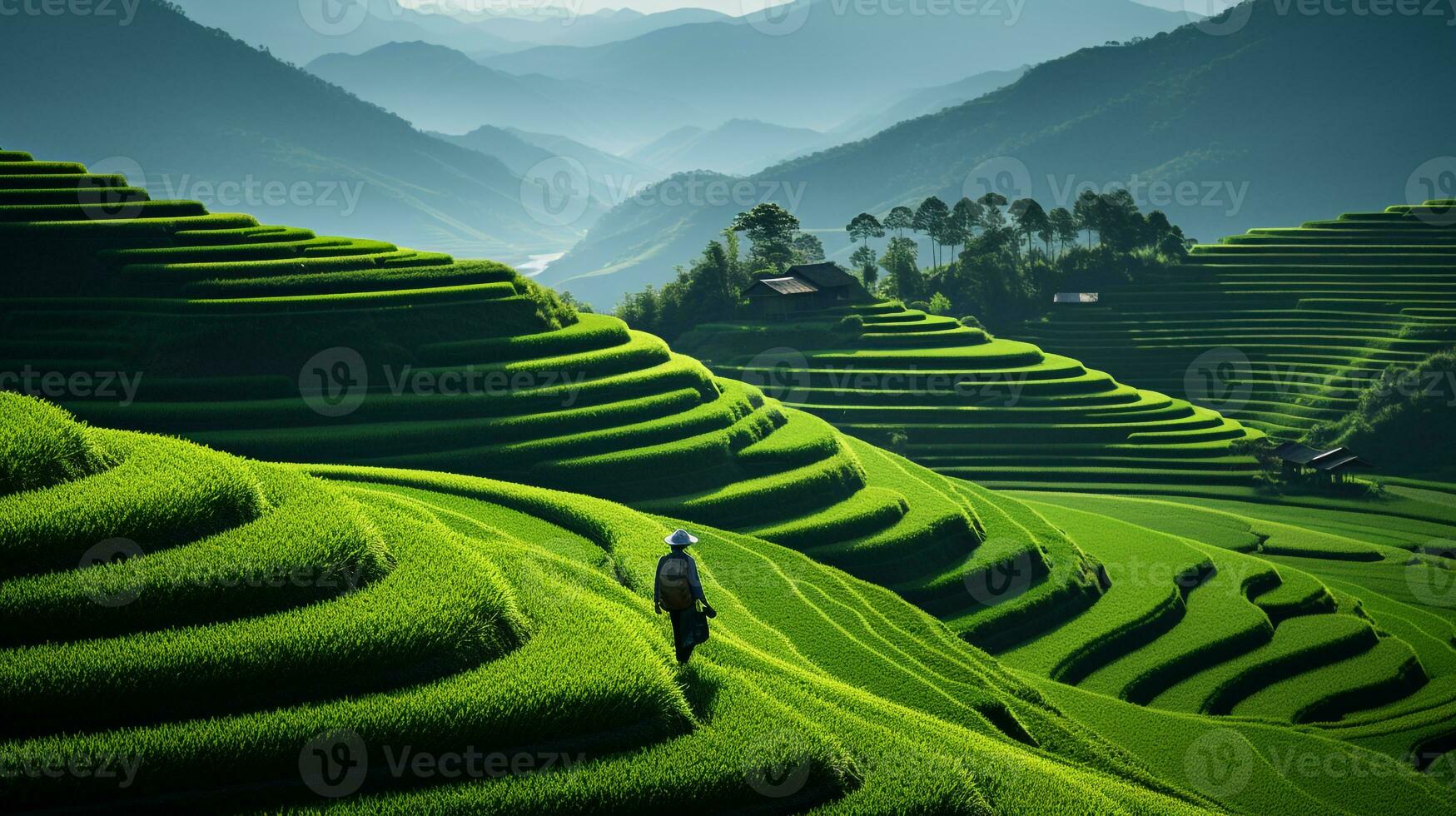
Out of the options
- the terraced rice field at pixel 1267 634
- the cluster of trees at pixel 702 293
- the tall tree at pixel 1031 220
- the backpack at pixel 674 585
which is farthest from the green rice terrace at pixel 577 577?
the tall tree at pixel 1031 220

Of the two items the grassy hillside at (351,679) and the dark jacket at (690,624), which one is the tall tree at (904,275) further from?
the dark jacket at (690,624)

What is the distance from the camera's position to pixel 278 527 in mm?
13344

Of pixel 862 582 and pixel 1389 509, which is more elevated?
pixel 862 582

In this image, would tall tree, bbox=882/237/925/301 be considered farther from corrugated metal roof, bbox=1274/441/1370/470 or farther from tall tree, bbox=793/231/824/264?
corrugated metal roof, bbox=1274/441/1370/470

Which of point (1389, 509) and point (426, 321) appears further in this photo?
point (1389, 509)

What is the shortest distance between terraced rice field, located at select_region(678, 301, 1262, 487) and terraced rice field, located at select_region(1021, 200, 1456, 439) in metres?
10.4

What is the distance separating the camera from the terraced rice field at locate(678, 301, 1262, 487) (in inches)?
2406

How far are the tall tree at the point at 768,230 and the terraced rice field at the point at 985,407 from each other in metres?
22.1

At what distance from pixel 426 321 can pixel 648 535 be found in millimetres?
14948

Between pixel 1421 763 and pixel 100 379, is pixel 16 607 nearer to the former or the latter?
pixel 100 379

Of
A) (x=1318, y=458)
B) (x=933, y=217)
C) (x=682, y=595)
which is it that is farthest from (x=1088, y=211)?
(x=682, y=595)

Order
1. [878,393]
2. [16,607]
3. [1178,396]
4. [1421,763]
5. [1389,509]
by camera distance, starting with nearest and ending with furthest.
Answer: [16,607]
[1421,763]
[1389,509]
[878,393]
[1178,396]

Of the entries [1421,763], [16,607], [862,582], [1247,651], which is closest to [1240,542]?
[1247,651]

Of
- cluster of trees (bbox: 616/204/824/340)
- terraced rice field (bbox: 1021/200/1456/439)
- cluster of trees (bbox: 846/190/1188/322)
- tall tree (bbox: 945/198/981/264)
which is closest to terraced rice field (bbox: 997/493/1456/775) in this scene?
terraced rice field (bbox: 1021/200/1456/439)
